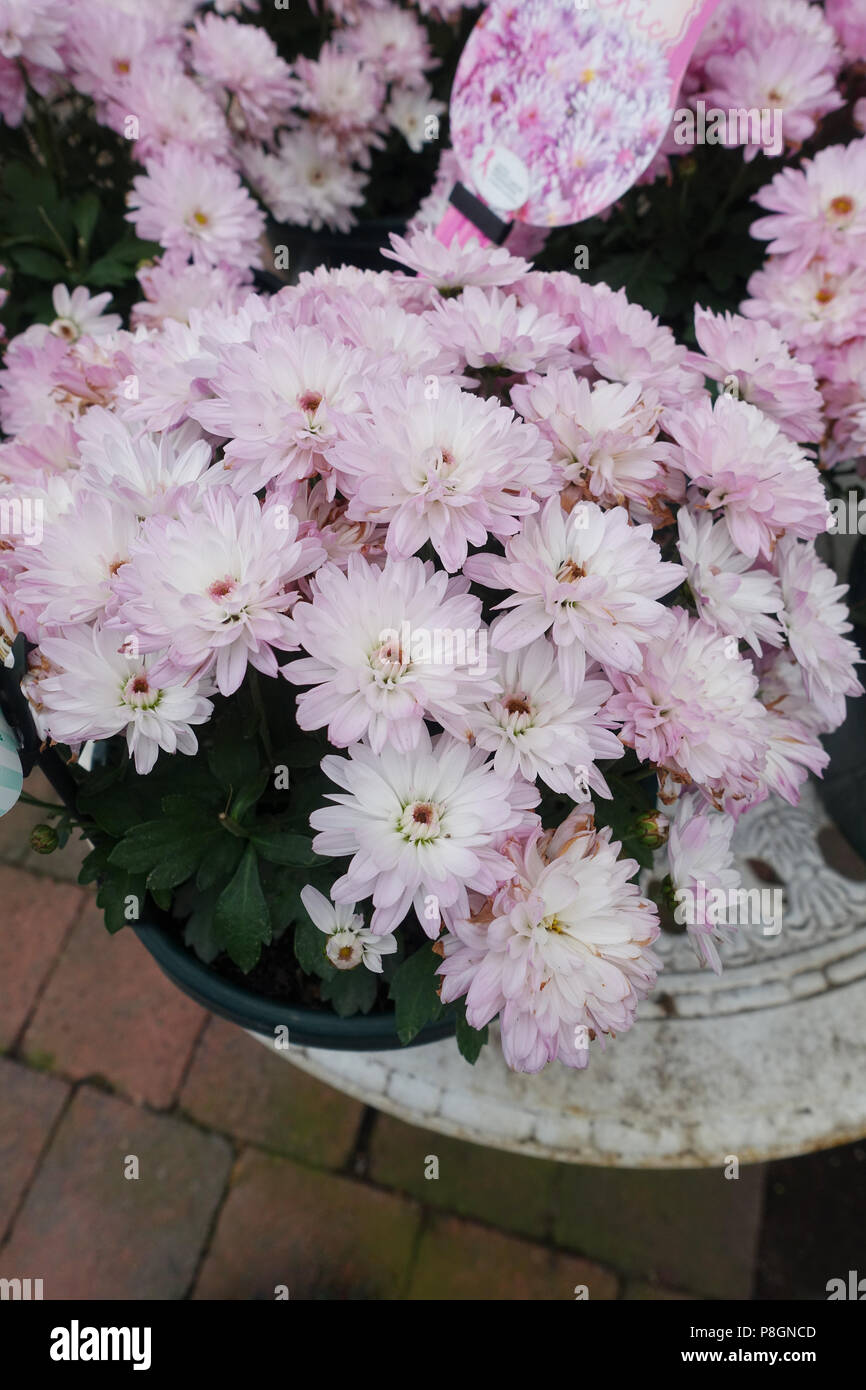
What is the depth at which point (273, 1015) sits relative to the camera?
2.52 ft

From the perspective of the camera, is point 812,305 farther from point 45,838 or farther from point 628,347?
point 45,838

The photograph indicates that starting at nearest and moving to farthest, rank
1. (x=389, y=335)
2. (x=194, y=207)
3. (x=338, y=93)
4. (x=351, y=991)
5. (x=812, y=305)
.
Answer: (x=389, y=335)
(x=351, y=991)
(x=812, y=305)
(x=194, y=207)
(x=338, y=93)

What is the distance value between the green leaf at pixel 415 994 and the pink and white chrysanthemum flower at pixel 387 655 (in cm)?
22

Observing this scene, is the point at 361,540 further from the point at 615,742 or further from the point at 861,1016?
the point at 861,1016

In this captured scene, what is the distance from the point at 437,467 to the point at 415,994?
0.36 metres

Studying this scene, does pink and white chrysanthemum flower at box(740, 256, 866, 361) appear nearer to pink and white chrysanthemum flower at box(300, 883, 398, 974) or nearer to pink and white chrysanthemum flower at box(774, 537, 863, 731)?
pink and white chrysanthemum flower at box(774, 537, 863, 731)

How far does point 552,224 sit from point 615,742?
0.53 meters

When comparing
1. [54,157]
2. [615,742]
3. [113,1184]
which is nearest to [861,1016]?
[615,742]

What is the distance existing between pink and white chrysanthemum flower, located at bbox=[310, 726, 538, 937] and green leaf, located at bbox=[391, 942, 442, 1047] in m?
0.14

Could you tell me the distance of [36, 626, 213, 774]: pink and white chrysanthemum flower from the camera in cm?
56

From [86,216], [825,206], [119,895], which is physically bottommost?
[119,895]

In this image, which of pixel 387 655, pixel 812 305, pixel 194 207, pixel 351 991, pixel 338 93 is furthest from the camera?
pixel 338 93

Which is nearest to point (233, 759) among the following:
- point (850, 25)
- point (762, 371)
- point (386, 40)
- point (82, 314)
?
point (762, 371)

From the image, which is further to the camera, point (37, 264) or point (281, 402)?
point (37, 264)
